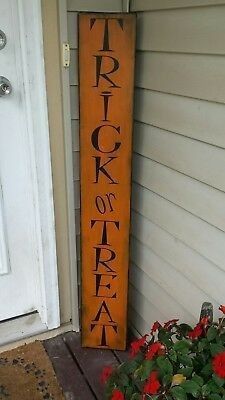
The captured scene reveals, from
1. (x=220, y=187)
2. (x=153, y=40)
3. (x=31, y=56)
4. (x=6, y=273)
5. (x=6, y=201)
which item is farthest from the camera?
(x=6, y=273)

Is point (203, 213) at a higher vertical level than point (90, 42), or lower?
lower

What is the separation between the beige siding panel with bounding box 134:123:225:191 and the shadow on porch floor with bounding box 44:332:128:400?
0.90 metres

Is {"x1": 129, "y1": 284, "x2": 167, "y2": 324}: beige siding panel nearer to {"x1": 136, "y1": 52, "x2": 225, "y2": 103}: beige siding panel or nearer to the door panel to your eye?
the door panel

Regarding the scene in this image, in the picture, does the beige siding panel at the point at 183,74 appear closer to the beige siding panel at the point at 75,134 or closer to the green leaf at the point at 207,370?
the beige siding panel at the point at 75,134

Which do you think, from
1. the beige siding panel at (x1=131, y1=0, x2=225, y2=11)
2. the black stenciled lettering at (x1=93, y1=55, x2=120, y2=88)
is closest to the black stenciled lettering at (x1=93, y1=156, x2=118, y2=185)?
the black stenciled lettering at (x1=93, y1=55, x2=120, y2=88)

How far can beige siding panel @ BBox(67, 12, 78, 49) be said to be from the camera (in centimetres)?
142

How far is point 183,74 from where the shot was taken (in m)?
1.23

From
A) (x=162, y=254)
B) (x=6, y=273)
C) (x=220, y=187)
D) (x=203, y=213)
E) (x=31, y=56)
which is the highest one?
(x=31, y=56)

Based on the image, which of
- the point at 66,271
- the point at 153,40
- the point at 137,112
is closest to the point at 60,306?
the point at 66,271

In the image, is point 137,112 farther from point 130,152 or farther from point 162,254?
point 162,254

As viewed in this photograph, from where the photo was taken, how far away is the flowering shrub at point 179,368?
1.04m

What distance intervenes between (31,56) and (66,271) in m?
0.91

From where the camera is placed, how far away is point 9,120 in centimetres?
158

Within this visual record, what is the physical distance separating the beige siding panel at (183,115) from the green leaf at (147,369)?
651 mm
